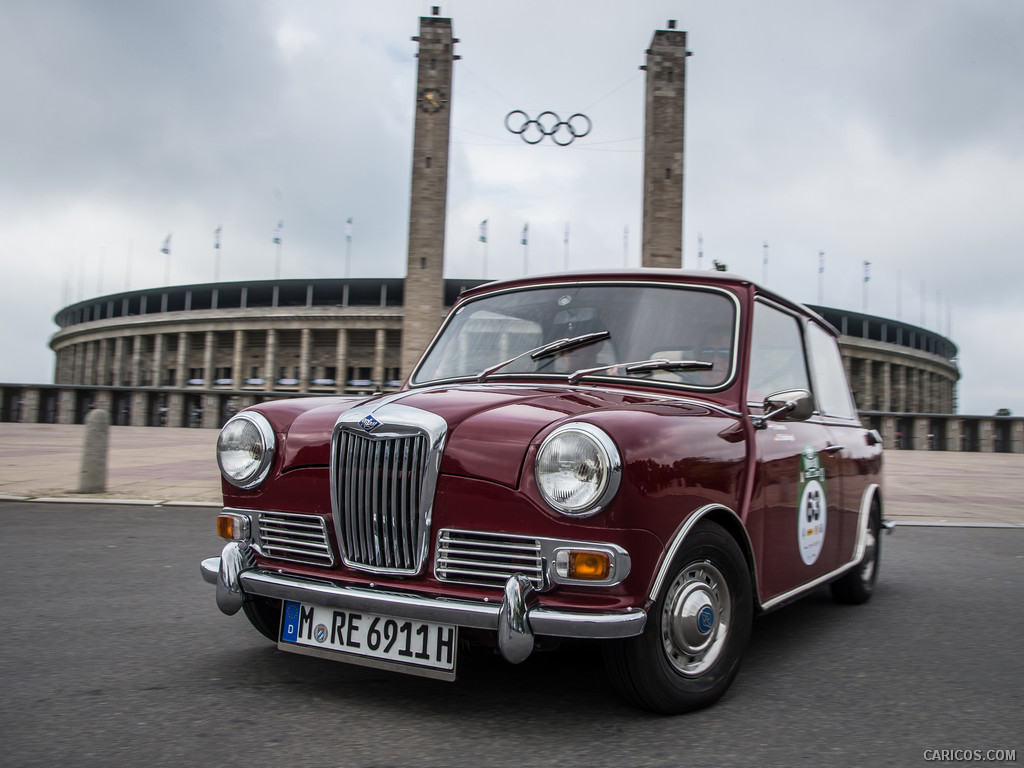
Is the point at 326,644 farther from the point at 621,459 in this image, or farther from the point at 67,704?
the point at 621,459

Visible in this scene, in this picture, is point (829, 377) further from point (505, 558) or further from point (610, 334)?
point (505, 558)

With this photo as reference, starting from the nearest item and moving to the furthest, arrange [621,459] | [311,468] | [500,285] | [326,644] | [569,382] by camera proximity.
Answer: [621,459]
[326,644]
[311,468]
[569,382]
[500,285]

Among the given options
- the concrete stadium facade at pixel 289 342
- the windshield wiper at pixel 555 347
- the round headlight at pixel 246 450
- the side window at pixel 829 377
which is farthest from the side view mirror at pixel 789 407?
the concrete stadium facade at pixel 289 342

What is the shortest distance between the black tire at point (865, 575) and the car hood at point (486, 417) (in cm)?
223

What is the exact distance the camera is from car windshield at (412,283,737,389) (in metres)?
3.34

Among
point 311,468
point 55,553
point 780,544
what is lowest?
point 55,553

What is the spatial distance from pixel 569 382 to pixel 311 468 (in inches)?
41.1

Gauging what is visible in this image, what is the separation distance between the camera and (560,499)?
2.44 m

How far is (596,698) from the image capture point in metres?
2.83

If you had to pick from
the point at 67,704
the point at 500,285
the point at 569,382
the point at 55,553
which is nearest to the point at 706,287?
the point at 569,382

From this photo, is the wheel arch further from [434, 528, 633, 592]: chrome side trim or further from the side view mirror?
the side view mirror

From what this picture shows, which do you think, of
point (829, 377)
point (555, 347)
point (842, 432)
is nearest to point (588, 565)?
point (555, 347)

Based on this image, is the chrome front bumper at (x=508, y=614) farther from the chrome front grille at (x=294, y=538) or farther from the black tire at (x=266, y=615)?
the black tire at (x=266, y=615)

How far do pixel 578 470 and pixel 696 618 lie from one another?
710 millimetres
